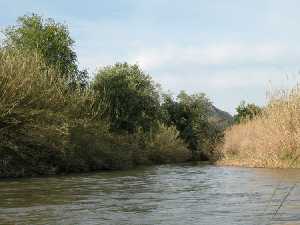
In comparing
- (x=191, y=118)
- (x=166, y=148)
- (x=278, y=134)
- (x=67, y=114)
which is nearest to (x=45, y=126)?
(x=67, y=114)

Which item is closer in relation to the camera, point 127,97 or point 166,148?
point 127,97

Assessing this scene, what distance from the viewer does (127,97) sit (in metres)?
55.8

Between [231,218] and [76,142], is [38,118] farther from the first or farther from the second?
[231,218]

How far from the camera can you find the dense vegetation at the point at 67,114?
31.5m

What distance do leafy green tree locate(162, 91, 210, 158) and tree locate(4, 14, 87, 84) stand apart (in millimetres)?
27789

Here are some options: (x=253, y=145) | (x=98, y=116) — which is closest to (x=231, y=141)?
(x=253, y=145)

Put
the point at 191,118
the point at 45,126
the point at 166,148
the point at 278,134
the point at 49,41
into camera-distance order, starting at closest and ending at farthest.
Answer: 1. the point at 45,126
2. the point at 278,134
3. the point at 49,41
4. the point at 166,148
5. the point at 191,118

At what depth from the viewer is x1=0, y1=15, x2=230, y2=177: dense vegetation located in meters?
31.5

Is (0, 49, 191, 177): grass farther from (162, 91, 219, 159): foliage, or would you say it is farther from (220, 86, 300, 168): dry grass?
(162, 91, 219, 159): foliage

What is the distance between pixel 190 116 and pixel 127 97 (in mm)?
27206

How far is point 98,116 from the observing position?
44.9 m

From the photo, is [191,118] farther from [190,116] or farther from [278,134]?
[278,134]

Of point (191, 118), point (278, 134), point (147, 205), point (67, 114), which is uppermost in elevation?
point (191, 118)

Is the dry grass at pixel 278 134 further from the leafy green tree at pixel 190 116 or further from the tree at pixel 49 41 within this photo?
the leafy green tree at pixel 190 116
